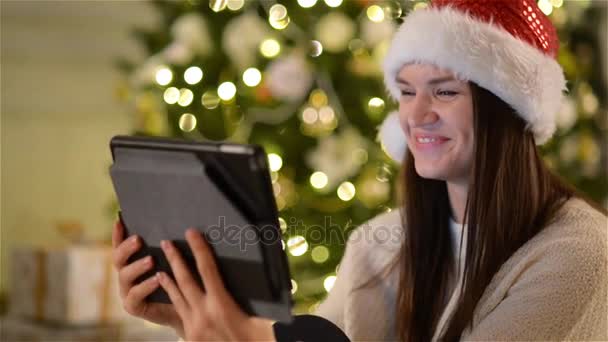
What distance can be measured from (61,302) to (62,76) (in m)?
1.70

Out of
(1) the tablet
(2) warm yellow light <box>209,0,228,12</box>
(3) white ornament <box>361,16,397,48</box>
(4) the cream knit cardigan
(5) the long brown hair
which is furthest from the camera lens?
(2) warm yellow light <box>209,0,228,12</box>

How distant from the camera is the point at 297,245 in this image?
2885 mm

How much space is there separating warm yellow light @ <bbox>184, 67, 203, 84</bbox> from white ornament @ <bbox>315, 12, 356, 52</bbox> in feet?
1.38

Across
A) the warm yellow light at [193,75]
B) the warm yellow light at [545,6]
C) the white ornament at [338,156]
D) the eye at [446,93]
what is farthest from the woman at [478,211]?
the warm yellow light at [545,6]

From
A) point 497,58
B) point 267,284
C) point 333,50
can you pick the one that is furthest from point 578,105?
point 267,284

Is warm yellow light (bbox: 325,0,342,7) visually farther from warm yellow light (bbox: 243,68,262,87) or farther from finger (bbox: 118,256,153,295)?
finger (bbox: 118,256,153,295)

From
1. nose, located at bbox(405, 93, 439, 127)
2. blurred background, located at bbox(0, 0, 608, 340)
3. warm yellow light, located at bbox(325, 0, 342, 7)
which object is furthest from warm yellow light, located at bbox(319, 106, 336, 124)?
nose, located at bbox(405, 93, 439, 127)

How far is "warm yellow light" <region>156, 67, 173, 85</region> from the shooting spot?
9.64 feet

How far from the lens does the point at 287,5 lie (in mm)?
2871

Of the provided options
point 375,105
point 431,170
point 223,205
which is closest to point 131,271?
point 223,205

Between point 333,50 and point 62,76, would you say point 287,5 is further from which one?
point 62,76

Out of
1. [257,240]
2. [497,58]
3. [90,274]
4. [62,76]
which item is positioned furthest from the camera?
[62,76]

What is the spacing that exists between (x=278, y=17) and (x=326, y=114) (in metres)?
0.37

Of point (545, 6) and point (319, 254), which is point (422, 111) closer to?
point (319, 254)
